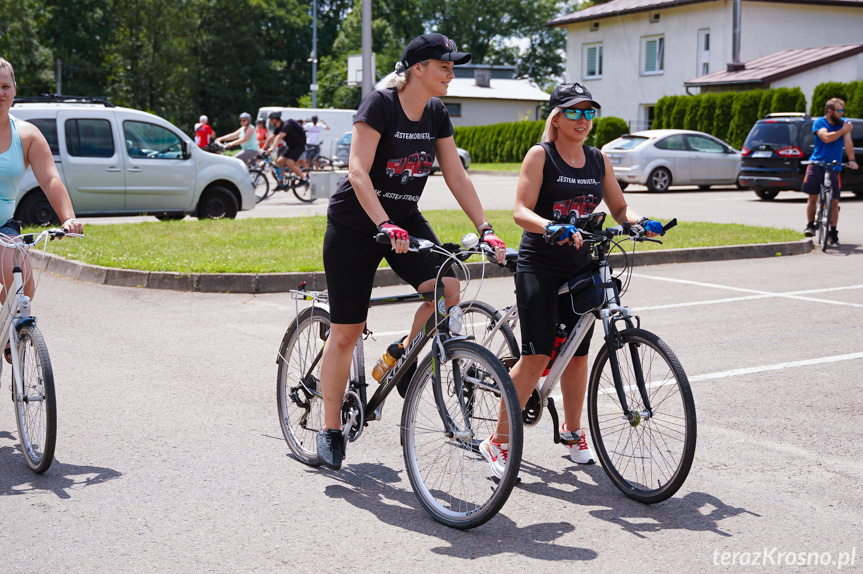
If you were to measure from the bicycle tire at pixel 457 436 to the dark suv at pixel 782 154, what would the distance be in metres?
19.0

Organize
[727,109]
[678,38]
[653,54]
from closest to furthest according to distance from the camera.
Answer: [727,109]
[678,38]
[653,54]

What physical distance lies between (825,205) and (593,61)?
112 ft

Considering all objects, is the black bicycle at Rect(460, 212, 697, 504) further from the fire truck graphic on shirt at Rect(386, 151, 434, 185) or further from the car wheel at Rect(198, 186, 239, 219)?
the car wheel at Rect(198, 186, 239, 219)

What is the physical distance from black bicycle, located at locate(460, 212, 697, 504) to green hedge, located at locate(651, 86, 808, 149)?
88.7 feet

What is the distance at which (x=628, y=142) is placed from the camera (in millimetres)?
25516

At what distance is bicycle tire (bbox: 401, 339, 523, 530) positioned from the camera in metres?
3.94

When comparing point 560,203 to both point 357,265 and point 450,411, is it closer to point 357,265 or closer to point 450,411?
point 357,265

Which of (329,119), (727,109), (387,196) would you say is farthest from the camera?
(329,119)

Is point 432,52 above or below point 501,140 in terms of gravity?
below

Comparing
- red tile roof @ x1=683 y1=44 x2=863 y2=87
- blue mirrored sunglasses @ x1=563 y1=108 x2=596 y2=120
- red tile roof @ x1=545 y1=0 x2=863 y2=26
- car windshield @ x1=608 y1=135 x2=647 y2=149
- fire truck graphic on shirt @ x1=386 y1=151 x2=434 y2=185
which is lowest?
fire truck graphic on shirt @ x1=386 y1=151 x2=434 y2=185

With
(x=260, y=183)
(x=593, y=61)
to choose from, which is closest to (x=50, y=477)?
(x=260, y=183)

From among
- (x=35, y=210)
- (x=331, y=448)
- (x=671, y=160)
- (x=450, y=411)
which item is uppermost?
(x=671, y=160)

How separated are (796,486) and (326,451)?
213 centimetres

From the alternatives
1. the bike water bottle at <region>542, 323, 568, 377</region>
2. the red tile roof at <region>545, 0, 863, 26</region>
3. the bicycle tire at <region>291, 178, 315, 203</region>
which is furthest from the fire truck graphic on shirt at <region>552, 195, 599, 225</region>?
the red tile roof at <region>545, 0, 863, 26</region>
